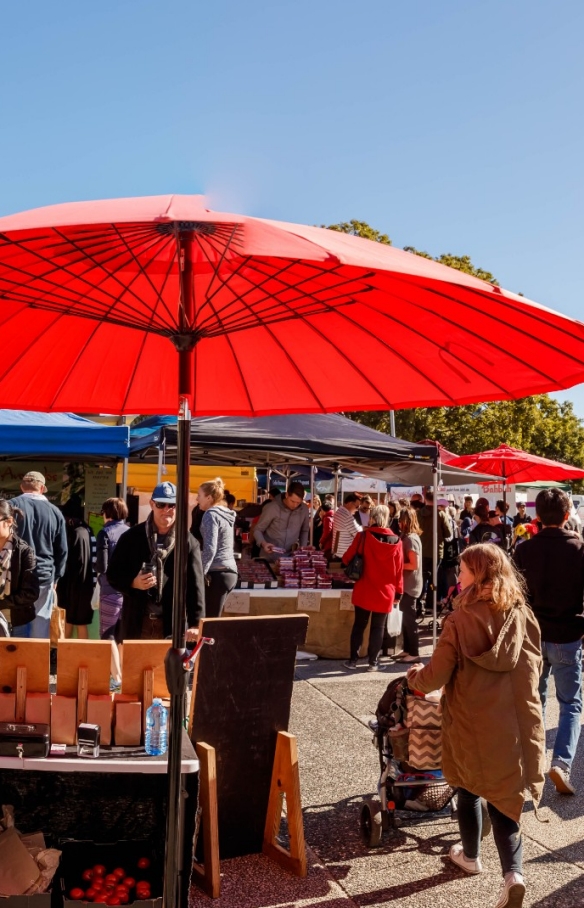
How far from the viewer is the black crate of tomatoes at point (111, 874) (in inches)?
133

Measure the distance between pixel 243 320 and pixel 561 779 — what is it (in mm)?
3941

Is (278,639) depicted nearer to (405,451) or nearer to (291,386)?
(291,386)

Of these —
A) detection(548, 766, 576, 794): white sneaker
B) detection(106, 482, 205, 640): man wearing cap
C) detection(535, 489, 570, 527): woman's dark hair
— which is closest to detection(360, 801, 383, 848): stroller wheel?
detection(548, 766, 576, 794): white sneaker

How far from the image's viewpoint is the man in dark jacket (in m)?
5.50

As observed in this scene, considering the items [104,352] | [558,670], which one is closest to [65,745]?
[104,352]

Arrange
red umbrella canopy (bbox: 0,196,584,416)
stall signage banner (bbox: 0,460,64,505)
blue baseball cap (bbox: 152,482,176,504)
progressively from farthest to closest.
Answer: stall signage banner (bbox: 0,460,64,505), blue baseball cap (bbox: 152,482,176,504), red umbrella canopy (bbox: 0,196,584,416)

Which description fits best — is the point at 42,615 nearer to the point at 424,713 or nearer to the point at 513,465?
the point at 424,713

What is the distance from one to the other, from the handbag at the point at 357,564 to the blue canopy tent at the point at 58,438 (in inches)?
104

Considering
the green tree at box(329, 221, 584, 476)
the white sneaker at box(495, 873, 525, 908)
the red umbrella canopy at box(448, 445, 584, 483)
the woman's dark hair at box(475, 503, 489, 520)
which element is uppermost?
the green tree at box(329, 221, 584, 476)

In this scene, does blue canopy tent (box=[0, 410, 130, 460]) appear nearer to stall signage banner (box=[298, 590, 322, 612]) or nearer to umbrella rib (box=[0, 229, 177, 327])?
stall signage banner (box=[298, 590, 322, 612])

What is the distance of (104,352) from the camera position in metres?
3.62

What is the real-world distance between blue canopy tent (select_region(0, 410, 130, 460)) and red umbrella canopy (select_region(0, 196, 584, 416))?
198 inches

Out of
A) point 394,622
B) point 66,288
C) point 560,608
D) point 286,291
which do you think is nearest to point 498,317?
point 286,291

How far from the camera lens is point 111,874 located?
3480mm
